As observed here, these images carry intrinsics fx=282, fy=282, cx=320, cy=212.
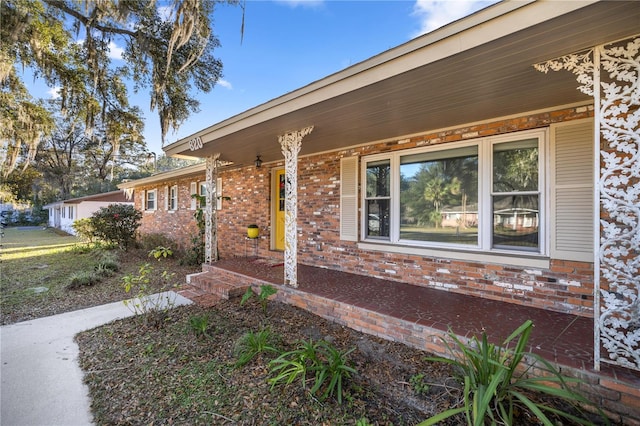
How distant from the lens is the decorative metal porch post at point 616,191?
1957 mm

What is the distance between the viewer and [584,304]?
321 cm

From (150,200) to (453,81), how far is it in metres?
12.6

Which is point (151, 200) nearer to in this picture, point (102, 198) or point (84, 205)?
point (102, 198)

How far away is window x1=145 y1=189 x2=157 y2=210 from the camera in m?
11.6

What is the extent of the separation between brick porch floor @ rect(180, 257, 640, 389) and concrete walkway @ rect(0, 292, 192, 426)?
174cm

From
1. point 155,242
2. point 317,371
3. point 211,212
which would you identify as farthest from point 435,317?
point 155,242

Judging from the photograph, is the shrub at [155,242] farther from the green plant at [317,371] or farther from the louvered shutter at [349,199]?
the green plant at [317,371]

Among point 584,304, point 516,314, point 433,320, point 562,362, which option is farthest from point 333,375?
point 584,304

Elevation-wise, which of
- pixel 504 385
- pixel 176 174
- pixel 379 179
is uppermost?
pixel 176 174

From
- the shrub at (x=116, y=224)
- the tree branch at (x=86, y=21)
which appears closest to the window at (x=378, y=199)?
the tree branch at (x=86, y=21)

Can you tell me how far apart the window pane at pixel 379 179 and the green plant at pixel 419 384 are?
3.09 meters

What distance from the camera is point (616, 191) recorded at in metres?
2.03

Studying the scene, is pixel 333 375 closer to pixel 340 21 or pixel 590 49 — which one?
pixel 590 49

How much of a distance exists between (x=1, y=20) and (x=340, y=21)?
6.73 m
